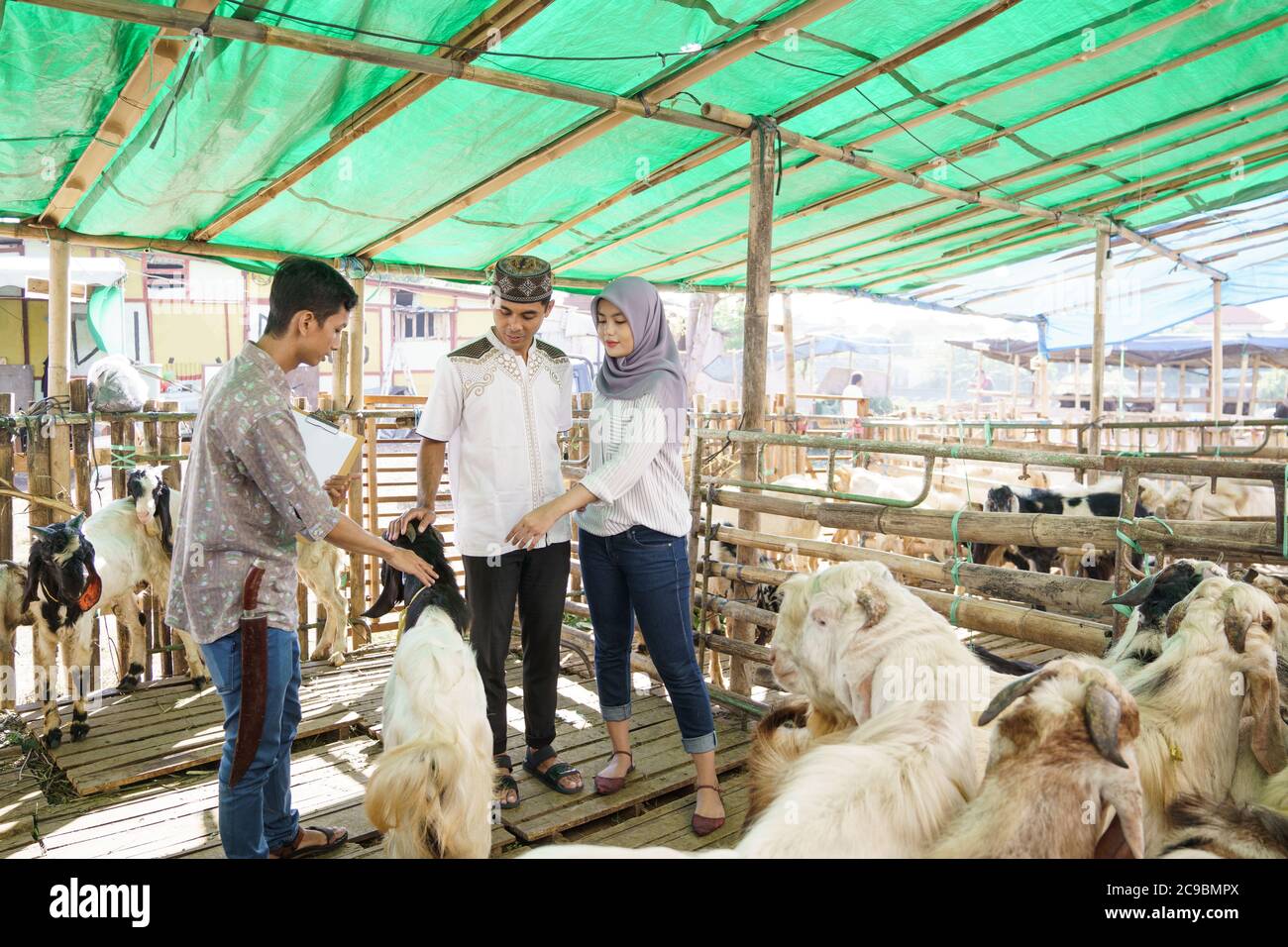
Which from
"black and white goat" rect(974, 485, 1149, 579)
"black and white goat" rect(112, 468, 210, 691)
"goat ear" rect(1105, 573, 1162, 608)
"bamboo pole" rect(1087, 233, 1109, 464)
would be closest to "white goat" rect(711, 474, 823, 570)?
"black and white goat" rect(974, 485, 1149, 579)

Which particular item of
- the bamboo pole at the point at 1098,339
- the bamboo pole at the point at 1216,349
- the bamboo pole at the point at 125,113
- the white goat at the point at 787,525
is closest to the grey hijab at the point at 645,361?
the bamboo pole at the point at 125,113

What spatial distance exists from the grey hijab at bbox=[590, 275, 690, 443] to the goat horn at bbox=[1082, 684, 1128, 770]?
1.79m

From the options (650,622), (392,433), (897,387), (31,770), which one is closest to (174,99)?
(650,622)

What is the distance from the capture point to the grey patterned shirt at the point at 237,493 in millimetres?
2398

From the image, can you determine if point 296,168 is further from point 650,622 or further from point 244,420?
point 650,622

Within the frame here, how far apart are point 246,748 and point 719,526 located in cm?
346

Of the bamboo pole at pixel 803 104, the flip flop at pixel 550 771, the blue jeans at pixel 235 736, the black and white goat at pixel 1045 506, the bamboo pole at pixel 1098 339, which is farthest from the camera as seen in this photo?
the bamboo pole at pixel 1098 339

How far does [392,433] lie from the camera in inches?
629

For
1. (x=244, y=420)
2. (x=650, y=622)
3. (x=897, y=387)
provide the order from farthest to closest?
1. (x=897, y=387)
2. (x=650, y=622)
3. (x=244, y=420)

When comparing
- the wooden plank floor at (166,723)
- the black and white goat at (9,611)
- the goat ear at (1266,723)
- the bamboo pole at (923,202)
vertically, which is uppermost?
the bamboo pole at (923,202)

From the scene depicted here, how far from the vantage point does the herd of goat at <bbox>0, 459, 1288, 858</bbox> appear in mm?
1592

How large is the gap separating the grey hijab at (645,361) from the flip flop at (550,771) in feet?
5.14

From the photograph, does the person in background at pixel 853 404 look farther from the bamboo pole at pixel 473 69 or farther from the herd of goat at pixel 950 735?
the herd of goat at pixel 950 735

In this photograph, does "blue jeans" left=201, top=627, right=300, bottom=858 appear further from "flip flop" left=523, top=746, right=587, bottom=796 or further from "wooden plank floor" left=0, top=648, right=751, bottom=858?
"flip flop" left=523, top=746, right=587, bottom=796
